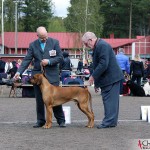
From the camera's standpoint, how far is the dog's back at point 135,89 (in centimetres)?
1788

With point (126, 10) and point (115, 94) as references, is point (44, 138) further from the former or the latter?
point (126, 10)

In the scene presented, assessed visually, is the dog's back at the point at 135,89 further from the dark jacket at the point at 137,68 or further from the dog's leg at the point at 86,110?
the dog's leg at the point at 86,110

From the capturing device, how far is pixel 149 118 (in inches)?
391

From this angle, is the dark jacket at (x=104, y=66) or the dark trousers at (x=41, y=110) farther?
the dark trousers at (x=41, y=110)

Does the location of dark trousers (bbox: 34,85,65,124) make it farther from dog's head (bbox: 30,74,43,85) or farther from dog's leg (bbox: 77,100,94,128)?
dog's leg (bbox: 77,100,94,128)

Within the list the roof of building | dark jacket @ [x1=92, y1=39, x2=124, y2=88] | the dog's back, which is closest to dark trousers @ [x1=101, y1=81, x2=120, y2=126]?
dark jacket @ [x1=92, y1=39, x2=124, y2=88]

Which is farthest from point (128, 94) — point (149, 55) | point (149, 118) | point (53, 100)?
point (149, 55)

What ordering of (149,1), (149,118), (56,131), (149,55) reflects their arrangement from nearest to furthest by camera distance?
(56,131), (149,118), (149,55), (149,1)

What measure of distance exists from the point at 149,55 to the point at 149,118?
1844 inches

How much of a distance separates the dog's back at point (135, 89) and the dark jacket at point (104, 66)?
8874 millimetres

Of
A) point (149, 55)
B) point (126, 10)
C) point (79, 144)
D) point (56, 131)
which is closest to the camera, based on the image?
point (79, 144)

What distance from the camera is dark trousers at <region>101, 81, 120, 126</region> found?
8969mm

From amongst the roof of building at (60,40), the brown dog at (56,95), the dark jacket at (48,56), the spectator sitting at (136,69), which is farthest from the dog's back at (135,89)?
the roof of building at (60,40)

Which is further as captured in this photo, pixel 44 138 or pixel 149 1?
pixel 149 1
